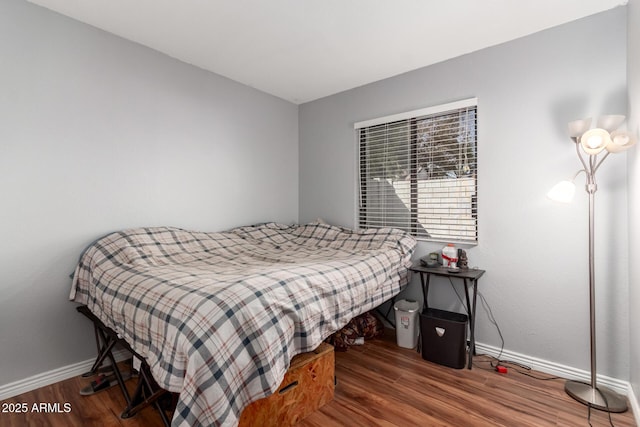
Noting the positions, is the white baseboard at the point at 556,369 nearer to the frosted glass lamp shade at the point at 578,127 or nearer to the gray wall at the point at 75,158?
the frosted glass lamp shade at the point at 578,127

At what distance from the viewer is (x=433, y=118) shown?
2.84 meters

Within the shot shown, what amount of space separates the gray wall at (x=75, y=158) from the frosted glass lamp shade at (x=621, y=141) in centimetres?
285

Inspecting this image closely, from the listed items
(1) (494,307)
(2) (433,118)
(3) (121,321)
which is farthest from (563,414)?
(3) (121,321)

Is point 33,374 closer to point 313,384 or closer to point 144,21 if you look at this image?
point 313,384

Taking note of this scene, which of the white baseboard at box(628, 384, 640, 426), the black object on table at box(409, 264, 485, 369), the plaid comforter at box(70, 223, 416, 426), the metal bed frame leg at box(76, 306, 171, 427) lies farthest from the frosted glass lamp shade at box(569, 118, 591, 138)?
the metal bed frame leg at box(76, 306, 171, 427)

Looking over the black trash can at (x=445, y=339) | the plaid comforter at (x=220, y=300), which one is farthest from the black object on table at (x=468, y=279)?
the plaid comforter at (x=220, y=300)

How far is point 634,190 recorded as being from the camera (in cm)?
176

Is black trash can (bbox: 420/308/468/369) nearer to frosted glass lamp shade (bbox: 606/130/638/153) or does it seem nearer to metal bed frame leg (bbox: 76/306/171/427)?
frosted glass lamp shade (bbox: 606/130/638/153)

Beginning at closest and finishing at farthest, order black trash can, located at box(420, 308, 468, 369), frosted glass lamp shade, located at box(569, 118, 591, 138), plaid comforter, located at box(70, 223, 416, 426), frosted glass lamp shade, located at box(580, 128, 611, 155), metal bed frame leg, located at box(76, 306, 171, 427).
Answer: plaid comforter, located at box(70, 223, 416, 426) < metal bed frame leg, located at box(76, 306, 171, 427) < frosted glass lamp shade, located at box(580, 128, 611, 155) < frosted glass lamp shade, located at box(569, 118, 591, 138) < black trash can, located at box(420, 308, 468, 369)

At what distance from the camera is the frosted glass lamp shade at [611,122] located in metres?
1.84

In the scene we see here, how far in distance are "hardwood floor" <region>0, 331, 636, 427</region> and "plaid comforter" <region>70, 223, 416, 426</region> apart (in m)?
0.47

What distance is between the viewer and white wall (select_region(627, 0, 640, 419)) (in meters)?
1.68

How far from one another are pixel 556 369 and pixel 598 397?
33cm

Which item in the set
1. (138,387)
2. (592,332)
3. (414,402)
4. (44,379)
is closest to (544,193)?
(592,332)
